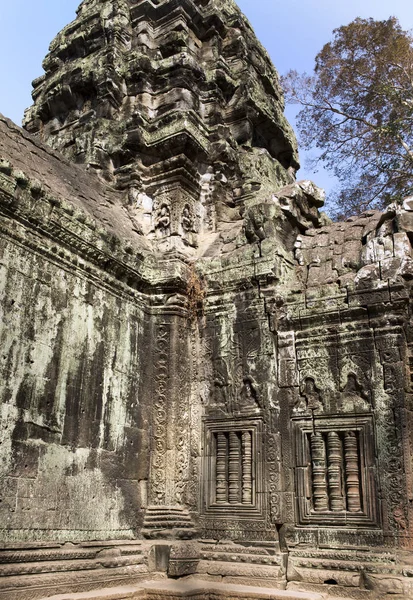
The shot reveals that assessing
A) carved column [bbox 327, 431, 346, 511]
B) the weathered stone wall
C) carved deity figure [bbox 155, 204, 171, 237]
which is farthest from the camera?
carved deity figure [bbox 155, 204, 171, 237]

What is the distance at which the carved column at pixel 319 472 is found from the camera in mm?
6676

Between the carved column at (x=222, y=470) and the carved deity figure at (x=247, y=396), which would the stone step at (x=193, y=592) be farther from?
the carved deity figure at (x=247, y=396)

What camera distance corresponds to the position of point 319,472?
267 inches

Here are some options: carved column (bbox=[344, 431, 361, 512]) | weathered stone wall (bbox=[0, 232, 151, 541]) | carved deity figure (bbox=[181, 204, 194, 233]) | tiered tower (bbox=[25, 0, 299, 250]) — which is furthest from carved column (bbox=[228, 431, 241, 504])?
carved deity figure (bbox=[181, 204, 194, 233])

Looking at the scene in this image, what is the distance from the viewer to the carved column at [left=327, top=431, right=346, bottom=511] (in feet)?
21.6

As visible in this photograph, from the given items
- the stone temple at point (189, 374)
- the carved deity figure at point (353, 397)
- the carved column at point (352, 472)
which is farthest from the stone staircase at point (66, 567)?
the carved deity figure at point (353, 397)

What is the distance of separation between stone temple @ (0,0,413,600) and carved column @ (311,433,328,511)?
16mm

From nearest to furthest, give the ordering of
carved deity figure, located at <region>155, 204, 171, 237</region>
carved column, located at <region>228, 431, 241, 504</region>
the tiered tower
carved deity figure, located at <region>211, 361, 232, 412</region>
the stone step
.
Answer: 1. the stone step
2. carved column, located at <region>228, 431, 241, 504</region>
3. carved deity figure, located at <region>211, 361, 232, 412</region>
4. carved deity figure, located at <region>155, 204, 171, 237</region>
5. the tiered tower

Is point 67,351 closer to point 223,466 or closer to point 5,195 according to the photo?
point 5,195

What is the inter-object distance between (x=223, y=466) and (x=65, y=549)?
7.56 feet

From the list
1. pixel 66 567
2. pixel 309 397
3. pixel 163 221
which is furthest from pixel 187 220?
pixel 66 567

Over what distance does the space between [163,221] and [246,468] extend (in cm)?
388

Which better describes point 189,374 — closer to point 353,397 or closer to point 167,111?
point 353,397

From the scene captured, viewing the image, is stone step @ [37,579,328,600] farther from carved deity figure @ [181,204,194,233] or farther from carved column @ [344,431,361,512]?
carved deity figure @ [181,204,194,233]
